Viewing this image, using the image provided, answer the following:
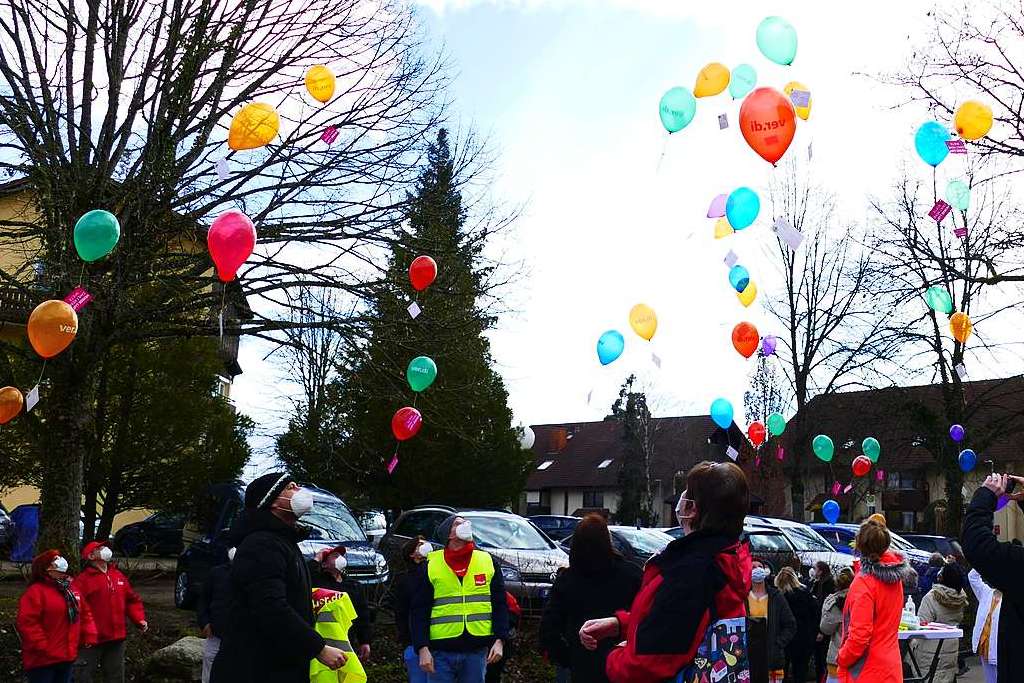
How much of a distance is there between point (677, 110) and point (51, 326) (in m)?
6.88

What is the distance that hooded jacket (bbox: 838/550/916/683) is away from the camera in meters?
6.86

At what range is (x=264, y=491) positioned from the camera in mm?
5145

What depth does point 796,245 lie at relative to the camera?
37.9 ft

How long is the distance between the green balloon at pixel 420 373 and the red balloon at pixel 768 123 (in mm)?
4699

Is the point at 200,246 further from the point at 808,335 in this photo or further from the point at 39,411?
the point at 808,335

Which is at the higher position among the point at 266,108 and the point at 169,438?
the point at 266,108

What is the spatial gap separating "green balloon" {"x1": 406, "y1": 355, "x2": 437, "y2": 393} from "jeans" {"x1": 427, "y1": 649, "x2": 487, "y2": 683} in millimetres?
6037

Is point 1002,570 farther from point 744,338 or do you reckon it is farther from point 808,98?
point 744,338

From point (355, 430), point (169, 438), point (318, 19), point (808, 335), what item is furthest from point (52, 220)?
point (808, 335)

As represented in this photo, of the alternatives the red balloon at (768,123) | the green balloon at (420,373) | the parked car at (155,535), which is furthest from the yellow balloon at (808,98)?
the parked car at (155,535)

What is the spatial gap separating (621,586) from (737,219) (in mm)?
7077

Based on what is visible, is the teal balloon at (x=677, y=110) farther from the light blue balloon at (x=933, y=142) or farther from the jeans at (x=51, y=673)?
the jeans at (x=51, y=673)

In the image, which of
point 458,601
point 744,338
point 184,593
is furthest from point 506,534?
point 458,601

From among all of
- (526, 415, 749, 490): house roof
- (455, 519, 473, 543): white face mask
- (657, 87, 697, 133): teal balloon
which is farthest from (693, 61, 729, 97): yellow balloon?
(526, 415, 749, 490): house roof
